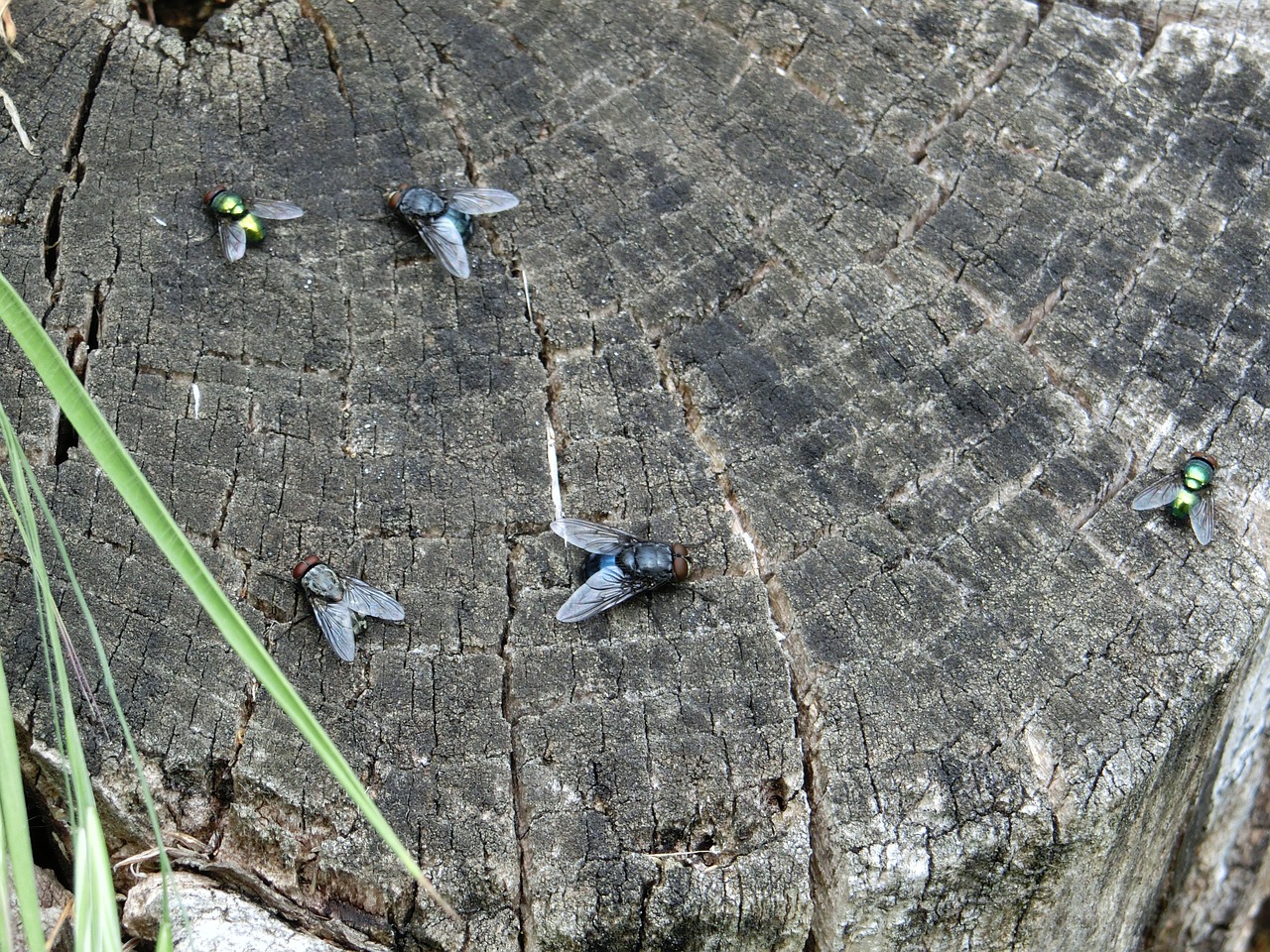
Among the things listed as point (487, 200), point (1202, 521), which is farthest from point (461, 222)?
point (1202, 521)

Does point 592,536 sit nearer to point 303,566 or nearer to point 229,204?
point 303,566

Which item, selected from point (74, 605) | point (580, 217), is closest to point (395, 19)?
point (580, 217)

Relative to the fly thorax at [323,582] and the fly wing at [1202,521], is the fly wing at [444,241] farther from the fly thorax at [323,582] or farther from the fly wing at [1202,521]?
the fly wing at [1202,521]

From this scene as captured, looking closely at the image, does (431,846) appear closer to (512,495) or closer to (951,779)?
(512,495)

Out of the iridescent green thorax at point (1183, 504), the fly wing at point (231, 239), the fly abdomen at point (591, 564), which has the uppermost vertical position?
the fly wing at point (231, 239)

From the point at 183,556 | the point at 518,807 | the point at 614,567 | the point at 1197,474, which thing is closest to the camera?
the point at 183,556

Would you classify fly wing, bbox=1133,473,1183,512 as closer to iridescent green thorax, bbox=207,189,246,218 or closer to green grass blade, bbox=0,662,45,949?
iridescent green thorax, bbox=207,189,246,218

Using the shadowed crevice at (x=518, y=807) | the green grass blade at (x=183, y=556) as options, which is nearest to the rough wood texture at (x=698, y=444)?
the shadowed crevice at (x=518, y=807)
